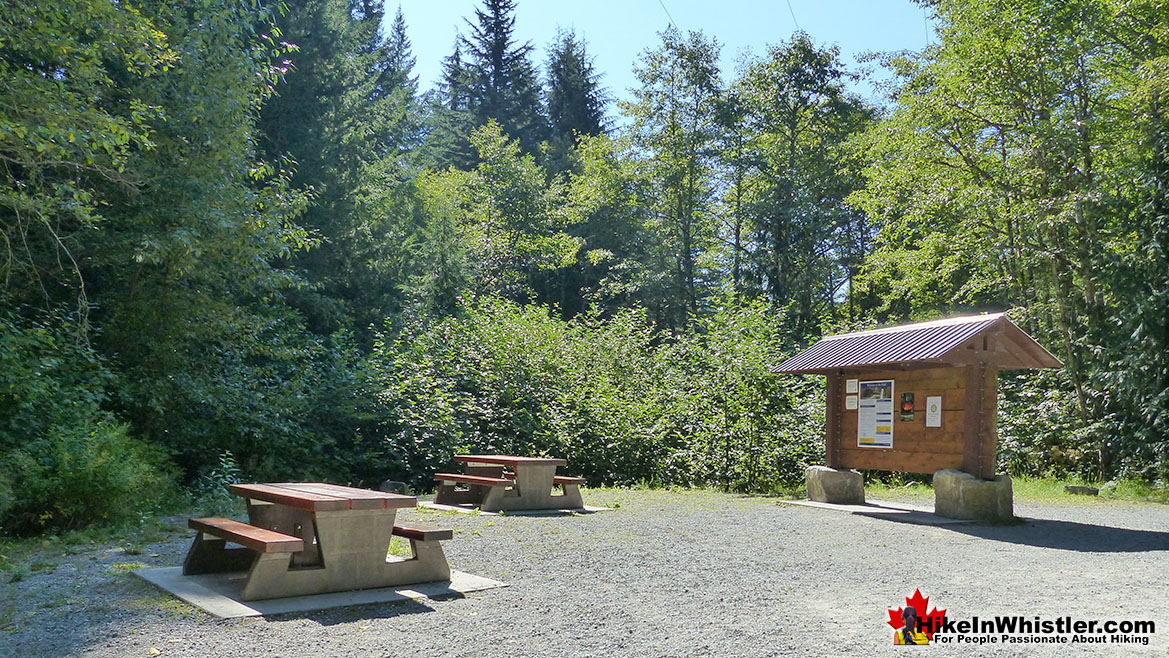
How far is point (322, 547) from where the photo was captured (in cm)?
564

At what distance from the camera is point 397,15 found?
180 ft

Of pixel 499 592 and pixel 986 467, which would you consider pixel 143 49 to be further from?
pixel 986 467

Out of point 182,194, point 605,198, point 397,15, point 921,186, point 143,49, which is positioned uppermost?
point 397,15

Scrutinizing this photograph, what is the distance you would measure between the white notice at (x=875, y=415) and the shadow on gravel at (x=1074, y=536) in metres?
1.94

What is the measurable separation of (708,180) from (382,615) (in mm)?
30312

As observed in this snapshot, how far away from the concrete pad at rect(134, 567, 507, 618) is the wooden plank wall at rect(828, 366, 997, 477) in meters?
7.06

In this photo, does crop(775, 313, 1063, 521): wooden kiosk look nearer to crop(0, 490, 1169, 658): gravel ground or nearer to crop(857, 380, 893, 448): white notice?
crop(857, 380, 893, 448): white notice

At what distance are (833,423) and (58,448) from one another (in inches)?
377

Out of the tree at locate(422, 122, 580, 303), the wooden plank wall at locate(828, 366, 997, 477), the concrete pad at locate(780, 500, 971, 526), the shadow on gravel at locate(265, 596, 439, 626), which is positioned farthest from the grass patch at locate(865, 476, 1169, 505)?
the tree at locate(422, 122, 580, 303)

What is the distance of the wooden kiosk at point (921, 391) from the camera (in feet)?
35.4

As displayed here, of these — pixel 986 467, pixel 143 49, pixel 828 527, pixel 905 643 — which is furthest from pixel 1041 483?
pixel 143 49

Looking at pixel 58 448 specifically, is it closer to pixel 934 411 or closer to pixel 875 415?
pixel 875 415

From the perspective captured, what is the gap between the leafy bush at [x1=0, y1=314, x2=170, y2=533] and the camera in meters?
8.30

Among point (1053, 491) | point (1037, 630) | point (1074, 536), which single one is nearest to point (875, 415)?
point (1074, 536)
